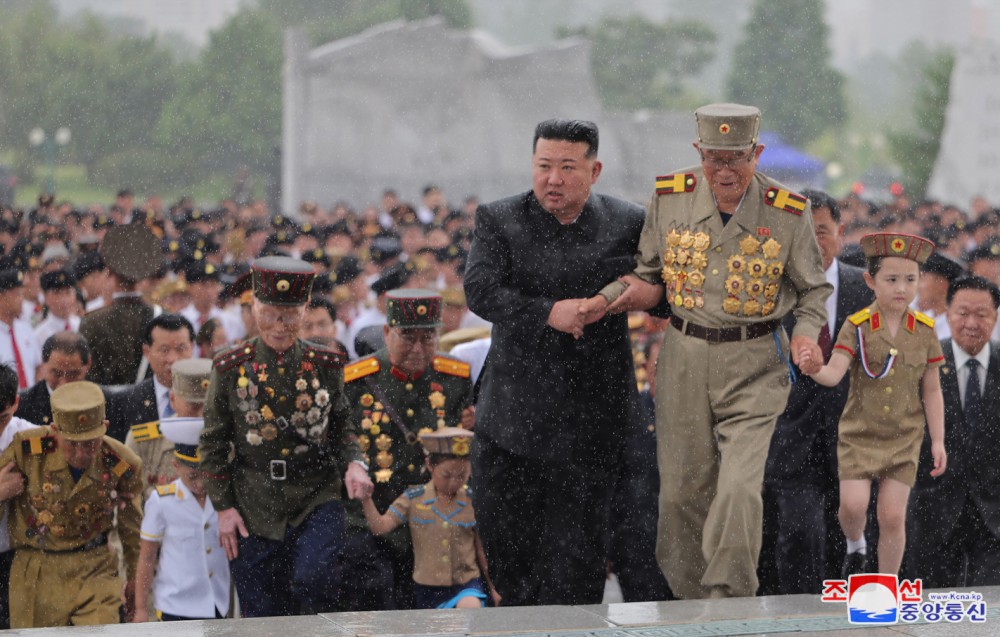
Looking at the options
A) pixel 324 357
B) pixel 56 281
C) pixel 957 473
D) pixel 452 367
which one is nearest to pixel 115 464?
pixel 324 357

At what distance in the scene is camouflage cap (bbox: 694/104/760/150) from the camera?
22.2 feet

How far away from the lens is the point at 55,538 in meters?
7.46

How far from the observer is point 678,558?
6957 millimetres

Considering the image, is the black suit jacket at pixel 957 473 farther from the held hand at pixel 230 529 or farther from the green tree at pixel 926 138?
the green tree at pixel 926 138

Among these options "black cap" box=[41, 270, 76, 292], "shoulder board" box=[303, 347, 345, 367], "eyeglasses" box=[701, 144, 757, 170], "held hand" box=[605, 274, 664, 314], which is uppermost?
"eyeglasses" box=[701, 144, 757, 170]

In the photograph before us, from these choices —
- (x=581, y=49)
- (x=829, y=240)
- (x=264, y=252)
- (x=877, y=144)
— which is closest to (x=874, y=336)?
(x=829, y=240)

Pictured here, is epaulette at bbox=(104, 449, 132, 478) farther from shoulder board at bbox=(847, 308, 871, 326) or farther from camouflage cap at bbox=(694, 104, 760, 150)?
shoulder board at bbox=(847, 308, 871, 326)

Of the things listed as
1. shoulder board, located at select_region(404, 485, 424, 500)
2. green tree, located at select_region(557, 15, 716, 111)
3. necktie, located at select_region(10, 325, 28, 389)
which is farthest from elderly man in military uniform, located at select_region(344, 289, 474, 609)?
green tree, located at select_region(557, 15, 716, 111)

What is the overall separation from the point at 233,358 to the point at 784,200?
7.74 feet

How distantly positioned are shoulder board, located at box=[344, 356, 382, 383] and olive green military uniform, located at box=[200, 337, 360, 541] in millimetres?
792

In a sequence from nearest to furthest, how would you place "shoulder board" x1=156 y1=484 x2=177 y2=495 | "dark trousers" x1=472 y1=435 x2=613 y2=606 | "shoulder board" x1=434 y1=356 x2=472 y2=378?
1. "dark trousers" x1=472 y1=435 x2=613 y2=606
2. "shoulder board" x1=156 y1=484 x2=177 y2=495
3. "shoulder board" x1=434 y1=356 x2=472 y2=378

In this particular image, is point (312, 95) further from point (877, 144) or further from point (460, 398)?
point (877, 144)

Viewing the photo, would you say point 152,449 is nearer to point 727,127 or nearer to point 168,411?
point 168,411

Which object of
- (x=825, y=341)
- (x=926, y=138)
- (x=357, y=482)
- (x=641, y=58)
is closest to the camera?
(x=357, y=482)
